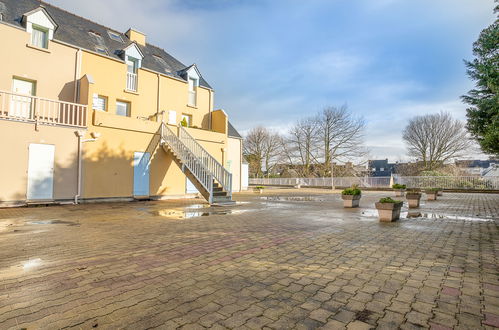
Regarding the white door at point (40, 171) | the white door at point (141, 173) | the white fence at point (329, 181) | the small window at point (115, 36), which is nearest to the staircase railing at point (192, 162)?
the white door at point (141, 173)

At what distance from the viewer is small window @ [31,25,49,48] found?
11.8 m

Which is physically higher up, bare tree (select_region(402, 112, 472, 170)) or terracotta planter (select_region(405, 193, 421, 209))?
bare tree (select_region(402, 112, 472, 170))

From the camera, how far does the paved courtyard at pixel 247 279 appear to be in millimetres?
2162

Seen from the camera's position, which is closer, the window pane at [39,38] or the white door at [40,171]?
the white door at [40,171]

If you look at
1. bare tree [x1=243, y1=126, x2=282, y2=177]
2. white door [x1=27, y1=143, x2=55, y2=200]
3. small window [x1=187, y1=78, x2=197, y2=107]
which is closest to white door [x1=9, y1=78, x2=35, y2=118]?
white door [x1=27, y1=143, x2=55, y2=200]

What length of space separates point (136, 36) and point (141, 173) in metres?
10.7

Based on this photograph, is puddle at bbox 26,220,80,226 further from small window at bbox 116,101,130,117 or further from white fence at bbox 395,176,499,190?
white fence at bbox 395,176,499,190

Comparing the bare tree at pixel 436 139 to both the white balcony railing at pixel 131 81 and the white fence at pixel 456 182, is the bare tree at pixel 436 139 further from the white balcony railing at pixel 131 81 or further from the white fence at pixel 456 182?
the white balcony railing at pixel 131 81

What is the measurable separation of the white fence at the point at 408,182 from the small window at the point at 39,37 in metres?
29.1

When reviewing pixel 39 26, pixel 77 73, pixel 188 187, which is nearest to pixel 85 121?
pixel 77 73

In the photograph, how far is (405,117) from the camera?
36.8 meters

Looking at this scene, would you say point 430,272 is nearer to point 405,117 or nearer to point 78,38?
point 78,38

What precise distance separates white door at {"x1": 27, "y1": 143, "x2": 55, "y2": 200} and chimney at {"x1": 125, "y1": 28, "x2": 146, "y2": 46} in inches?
422

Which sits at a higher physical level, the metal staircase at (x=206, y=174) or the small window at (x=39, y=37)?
the small window at (x=39, y=37)
